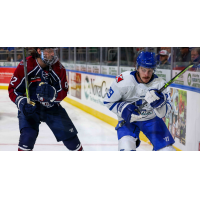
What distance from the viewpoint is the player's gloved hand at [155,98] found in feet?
7.63

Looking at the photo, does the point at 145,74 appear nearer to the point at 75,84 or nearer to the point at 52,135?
the point at 75,84

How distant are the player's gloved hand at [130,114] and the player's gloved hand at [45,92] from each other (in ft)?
2.10

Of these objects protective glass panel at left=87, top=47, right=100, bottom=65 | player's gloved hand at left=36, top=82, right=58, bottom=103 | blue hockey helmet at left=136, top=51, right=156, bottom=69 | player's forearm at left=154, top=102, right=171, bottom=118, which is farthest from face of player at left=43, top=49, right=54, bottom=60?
player's forearm at left=154, top=102, right=171, bottom=118

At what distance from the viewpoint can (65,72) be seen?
2.57 m

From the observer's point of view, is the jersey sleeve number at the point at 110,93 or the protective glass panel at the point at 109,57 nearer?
the jersey sleeve number at the point at 110,93

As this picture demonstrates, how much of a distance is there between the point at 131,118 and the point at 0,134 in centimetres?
113

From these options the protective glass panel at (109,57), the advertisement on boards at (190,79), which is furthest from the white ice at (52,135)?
the advertisement on boards at (190,79)

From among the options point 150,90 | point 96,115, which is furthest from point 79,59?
point 150,90

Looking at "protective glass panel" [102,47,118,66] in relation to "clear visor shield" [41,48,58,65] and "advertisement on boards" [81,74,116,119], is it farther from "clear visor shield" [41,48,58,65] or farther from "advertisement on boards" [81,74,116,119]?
"clear visor shield" [41,48,58,65]

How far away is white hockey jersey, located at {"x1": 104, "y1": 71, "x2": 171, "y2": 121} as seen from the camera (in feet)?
7.63

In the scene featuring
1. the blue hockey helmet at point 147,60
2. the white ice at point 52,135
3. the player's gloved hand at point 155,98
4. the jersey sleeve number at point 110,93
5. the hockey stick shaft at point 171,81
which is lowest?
the white ice at point 52,135

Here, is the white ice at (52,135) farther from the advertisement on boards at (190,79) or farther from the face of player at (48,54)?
the advertisement on boards at (190,79)

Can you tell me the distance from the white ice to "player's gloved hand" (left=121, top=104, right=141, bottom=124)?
0.21m

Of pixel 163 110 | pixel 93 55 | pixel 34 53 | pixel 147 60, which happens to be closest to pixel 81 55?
pixel 93 55
